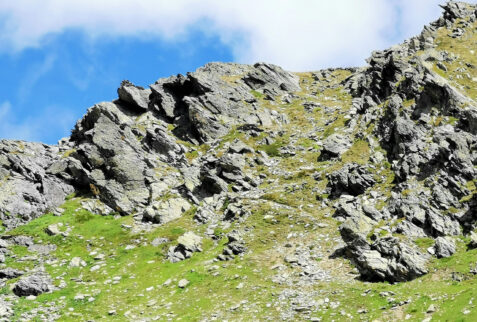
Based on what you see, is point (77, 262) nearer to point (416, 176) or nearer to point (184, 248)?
point (184, 248)

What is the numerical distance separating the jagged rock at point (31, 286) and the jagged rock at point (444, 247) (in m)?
32.5

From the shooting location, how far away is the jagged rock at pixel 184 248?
132ft

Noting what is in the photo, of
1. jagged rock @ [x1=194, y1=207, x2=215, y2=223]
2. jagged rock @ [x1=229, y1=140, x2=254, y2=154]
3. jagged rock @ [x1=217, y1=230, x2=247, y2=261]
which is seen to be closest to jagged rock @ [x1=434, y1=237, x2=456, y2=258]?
jagged rock @ [x1=217, y1=230, x2=247, y2=261]

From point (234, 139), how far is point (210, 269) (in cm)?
3456

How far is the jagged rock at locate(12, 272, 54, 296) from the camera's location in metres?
34.4

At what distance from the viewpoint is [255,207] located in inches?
1799

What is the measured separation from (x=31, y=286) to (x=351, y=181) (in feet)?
110

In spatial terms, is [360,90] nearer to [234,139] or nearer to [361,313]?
[234,139]

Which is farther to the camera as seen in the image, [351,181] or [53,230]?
[53,230]

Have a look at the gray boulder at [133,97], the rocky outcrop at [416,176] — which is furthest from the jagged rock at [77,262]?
the gray boulder at [133,97]

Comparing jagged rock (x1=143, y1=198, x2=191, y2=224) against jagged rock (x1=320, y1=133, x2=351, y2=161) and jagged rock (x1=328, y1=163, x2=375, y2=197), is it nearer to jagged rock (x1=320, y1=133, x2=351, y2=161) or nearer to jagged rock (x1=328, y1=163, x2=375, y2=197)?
jagged rock (x1=328, y1=163, x2=375, y2=197)

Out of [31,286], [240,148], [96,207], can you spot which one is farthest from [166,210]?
[31,286]

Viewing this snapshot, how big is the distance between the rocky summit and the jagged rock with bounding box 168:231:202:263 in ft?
0.61

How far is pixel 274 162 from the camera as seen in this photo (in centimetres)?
6147
